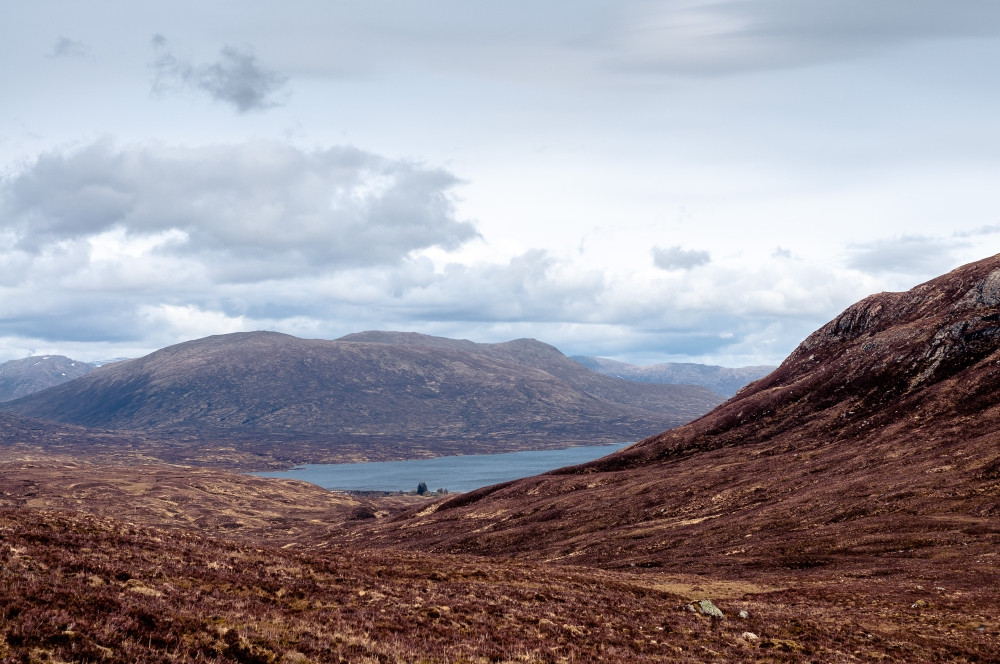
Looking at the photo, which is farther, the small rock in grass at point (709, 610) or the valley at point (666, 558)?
the small rock in grass at point (709, 610)

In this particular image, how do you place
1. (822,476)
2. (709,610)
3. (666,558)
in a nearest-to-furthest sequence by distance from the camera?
(709,610), (666,558), (822,476)

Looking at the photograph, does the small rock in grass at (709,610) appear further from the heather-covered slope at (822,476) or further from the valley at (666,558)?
the heather-covered slope at (822,476)

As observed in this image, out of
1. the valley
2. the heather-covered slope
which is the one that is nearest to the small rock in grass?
the valley

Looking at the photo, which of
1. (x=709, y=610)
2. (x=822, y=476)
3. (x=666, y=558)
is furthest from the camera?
(x=822, y=476)

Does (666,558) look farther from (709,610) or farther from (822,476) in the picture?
(822,476)

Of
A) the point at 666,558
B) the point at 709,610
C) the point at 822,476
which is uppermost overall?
the point at 709,610

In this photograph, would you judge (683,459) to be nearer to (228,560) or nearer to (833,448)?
(833,448)

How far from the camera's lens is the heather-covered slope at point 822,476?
7181 centimetres

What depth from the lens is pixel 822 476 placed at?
102 m

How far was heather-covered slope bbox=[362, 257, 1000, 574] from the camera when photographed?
71.8 metres

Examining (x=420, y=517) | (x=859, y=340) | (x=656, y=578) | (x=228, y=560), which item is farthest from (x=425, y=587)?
(x=859, y=340)

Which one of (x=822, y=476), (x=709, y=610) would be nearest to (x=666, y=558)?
(x=709, y=610)

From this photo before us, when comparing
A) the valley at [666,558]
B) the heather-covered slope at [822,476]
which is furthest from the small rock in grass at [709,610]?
the heather-covered slope at [822,476]

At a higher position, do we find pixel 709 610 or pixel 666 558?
pixel 709 610
